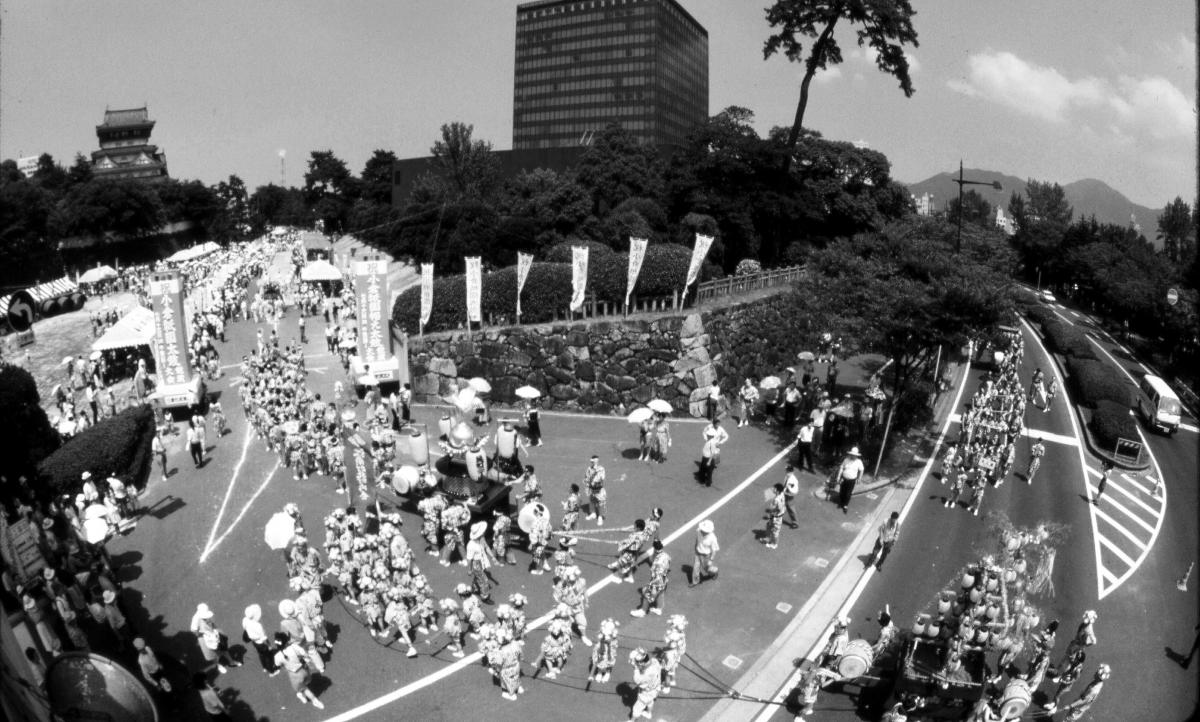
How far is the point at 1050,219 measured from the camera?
75.2 meters

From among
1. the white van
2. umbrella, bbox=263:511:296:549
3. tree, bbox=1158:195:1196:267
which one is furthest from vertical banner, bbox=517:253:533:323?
tree, bbox=1158:195:1196:267

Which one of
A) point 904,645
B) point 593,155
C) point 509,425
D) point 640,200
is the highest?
point 593,155

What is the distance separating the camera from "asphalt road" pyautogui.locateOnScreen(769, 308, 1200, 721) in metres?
11.4

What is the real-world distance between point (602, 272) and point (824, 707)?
18.9 metres

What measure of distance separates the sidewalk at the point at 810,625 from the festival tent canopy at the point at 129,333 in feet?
83.5

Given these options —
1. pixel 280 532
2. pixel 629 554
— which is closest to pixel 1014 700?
pixel 629 554

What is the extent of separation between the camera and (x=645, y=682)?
9805 millimetres

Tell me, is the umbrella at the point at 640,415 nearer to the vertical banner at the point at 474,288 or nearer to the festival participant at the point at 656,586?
the festival participant at the point at 656,586

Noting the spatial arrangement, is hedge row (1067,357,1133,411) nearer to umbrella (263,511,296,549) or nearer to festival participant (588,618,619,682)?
festival participant (588,618,619,682)

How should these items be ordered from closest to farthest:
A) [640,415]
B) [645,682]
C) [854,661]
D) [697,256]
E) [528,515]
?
[645,682]
[854,661]
[528,515]
[640,415]
[697,256]

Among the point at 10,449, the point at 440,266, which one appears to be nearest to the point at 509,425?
the point at 10,449

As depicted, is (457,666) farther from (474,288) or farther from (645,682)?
(474,288)

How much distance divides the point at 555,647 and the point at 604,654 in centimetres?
80

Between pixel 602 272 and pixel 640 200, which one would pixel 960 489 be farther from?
pixel 640 200
